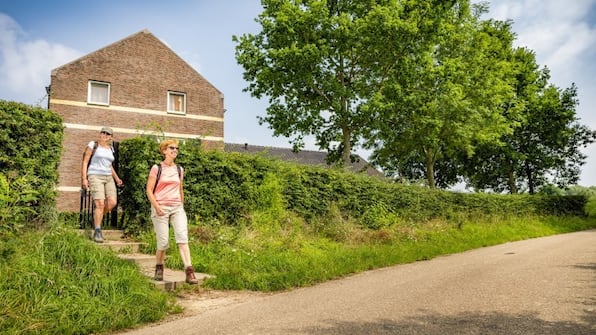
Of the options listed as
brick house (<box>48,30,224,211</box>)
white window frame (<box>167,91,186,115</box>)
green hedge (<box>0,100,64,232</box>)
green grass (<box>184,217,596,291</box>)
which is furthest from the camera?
white window frame (<box>167,91,186,115</box>)

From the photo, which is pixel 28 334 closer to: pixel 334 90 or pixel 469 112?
pixel 334 90

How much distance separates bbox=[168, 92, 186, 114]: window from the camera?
2531 cm

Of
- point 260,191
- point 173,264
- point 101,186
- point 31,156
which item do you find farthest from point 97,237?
point 260,191

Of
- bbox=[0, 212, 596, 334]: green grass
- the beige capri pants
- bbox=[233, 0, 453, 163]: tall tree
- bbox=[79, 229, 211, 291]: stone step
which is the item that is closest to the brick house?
bbox=[233, 0, 453, 163]: tall tree

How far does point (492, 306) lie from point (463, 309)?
0.44m

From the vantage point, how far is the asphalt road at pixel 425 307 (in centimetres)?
483

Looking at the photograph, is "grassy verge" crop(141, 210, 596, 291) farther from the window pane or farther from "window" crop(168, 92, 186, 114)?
the window pane

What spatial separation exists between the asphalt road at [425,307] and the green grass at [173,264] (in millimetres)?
486

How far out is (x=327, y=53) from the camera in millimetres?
19016

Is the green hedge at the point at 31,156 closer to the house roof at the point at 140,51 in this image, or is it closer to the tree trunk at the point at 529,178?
the house roof at the point at 140,51

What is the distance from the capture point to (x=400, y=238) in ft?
43.4

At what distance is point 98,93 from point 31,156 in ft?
54.8

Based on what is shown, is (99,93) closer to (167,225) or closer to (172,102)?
(172,102)

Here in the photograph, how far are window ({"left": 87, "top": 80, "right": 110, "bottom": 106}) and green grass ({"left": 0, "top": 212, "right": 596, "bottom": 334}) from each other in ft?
50.0
